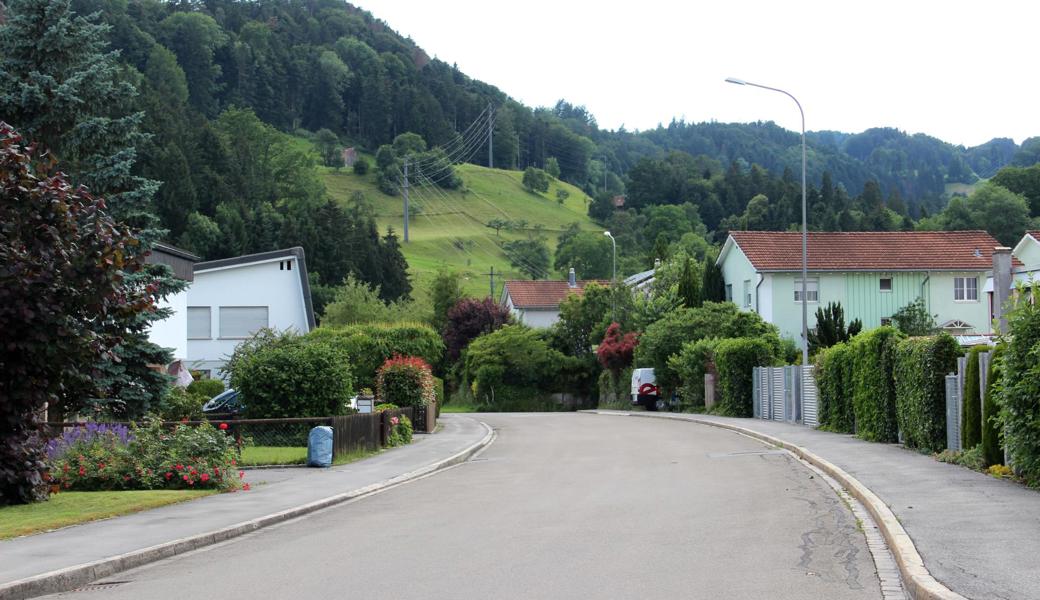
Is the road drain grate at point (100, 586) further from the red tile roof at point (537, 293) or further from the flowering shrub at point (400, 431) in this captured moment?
the red tile roof at point (537, 293)

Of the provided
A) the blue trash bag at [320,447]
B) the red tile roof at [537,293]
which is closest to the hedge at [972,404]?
the blue trash bag at [320,447]

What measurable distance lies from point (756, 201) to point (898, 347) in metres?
130

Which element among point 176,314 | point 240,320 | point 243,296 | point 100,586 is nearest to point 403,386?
point 176,314

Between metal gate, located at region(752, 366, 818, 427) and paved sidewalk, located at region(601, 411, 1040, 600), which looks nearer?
paved sidewalk, located at region(601, 411, 1040, 600)

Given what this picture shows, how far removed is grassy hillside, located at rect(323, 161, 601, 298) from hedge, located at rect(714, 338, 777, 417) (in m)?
78.3

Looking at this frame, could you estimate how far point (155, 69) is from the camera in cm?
14600

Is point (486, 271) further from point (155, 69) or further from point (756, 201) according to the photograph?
point (155, 69)

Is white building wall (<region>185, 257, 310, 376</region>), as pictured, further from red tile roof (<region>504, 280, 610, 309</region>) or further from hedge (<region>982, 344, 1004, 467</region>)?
hedge (<region>982, 344, 1004, 467</region>)

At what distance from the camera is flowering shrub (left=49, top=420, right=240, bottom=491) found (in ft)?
60.5

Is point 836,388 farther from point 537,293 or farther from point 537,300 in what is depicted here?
point 537,293

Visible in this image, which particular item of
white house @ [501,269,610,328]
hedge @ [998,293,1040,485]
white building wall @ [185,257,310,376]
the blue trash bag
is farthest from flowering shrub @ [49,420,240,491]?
white house @ [501,269,610,328]

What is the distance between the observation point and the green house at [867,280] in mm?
59719

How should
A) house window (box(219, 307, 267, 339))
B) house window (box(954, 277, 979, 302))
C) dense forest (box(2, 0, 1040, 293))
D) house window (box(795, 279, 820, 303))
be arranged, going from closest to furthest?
house window (box(219, 307, 267, 339)) < house window (box(795, 279, 820, 303)) < house window (box(954, 277, 979, 302)) < dense forest (box(2, 0, 1040, 293))

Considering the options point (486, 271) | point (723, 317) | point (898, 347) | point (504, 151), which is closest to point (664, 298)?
point (723, 317)
